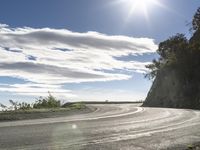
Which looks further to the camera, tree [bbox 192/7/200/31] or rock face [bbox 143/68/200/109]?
rock face [bbox 143/68/200/109]

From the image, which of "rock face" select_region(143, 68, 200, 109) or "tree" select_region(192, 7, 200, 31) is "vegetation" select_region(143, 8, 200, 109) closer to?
"rock face" select_region(143, 68, 200, 109)

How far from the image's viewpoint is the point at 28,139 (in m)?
12.3

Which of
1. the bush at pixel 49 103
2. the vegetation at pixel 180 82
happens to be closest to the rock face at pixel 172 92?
the vegetation at pixel 180 82

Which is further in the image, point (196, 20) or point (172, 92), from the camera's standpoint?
point (172, 92)

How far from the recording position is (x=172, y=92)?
59.6 m

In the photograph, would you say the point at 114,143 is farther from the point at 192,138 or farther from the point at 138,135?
the point at 192,138

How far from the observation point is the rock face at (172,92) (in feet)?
182

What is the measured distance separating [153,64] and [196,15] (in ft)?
191

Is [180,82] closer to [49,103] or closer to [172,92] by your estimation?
[172,92]

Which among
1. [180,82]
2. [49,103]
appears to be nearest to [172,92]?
[180,82]

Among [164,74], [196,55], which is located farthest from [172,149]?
[164,74]

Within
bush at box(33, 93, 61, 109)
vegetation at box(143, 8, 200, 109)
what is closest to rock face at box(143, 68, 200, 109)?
vegetation at box(143, 8, 200, 109)

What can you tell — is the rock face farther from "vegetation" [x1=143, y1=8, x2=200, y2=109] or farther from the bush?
the bush

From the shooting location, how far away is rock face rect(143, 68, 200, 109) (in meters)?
55.6
